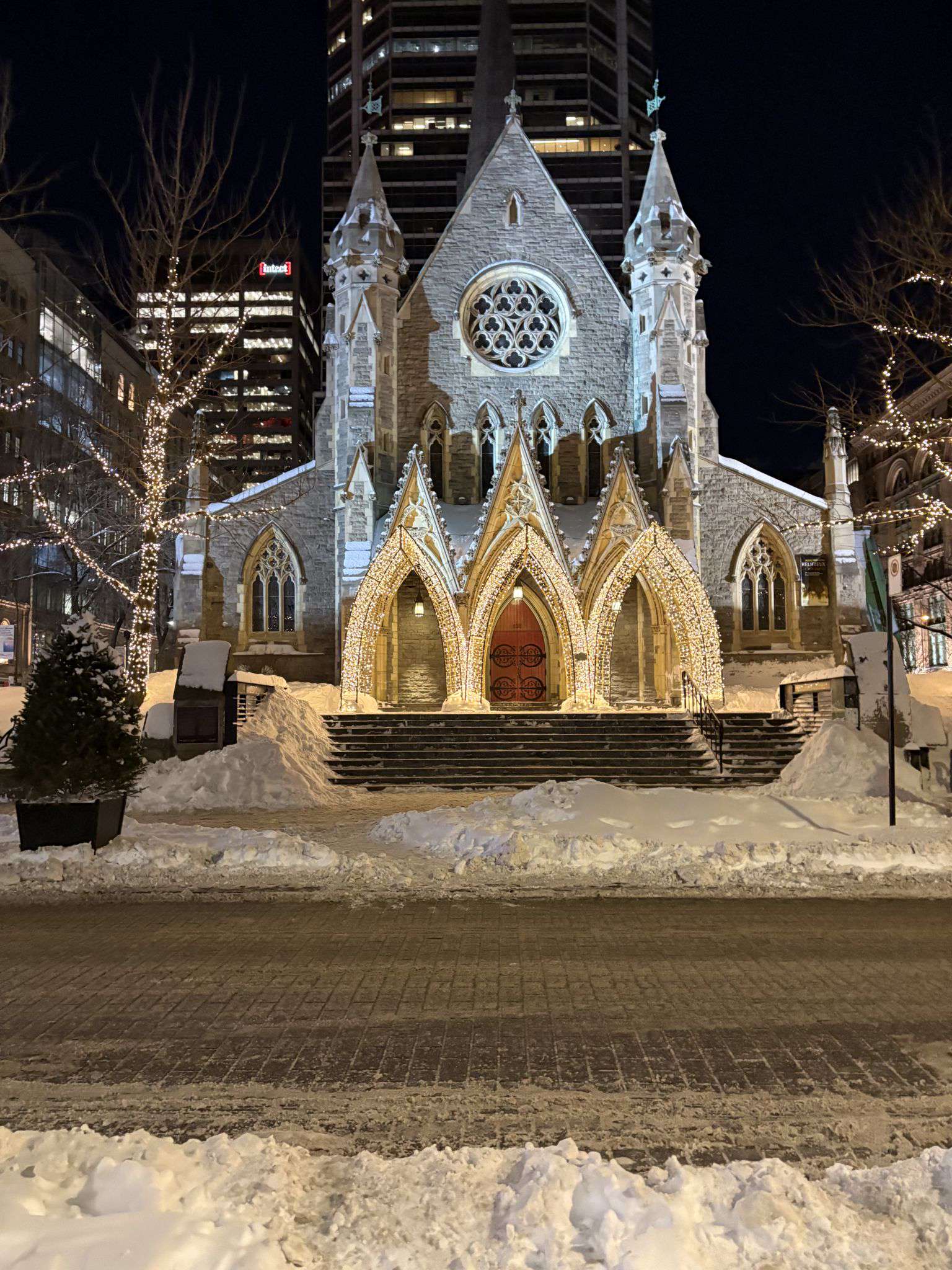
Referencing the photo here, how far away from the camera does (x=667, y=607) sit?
25.3 meters

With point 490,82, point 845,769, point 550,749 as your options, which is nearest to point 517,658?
point 550,749

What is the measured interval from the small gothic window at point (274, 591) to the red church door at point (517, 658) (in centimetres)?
602

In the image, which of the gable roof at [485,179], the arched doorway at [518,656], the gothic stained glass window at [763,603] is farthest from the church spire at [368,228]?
the gothic stained glass window at [763,603]

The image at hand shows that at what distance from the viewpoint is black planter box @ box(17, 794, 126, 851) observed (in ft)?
35.5

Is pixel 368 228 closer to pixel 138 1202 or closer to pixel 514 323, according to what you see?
pixel 514 323

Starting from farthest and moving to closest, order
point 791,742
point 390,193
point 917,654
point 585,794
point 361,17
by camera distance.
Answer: point 361,17
point 390,193
point 917,654
point 791,742
point 585,794

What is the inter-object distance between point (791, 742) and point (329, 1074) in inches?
669

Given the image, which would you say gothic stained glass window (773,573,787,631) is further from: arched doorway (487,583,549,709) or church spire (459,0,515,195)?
church spire (459,0,515,195)

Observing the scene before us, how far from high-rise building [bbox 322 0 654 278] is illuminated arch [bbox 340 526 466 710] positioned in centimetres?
5909

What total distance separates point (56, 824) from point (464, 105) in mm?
86049

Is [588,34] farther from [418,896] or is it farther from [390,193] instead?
[418,896]

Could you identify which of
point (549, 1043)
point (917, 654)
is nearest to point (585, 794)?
point (549, 1043)

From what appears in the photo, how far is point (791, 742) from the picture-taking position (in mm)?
20125

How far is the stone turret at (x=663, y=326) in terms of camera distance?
92.3 feet
